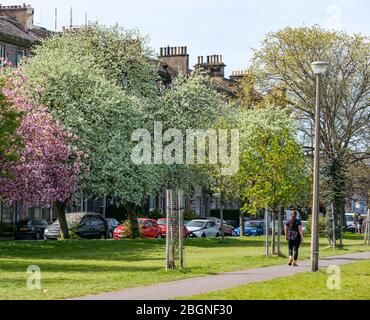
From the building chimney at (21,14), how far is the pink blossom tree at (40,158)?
1130 inches

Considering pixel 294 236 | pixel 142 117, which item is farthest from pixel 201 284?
pixel 142 117

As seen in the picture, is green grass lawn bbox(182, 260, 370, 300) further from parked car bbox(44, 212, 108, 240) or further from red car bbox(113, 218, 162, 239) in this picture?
red car bbox(113, 218, 162, 239)

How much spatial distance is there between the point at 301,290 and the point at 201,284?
2504 mm

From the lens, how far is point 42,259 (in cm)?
3034

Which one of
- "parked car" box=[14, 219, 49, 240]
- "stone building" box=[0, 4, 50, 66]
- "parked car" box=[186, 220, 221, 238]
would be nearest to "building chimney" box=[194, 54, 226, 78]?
"stone building" box=[0, 4, 50, 66]

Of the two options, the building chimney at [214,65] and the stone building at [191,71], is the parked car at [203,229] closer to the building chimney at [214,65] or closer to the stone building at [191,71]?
the stone building at [191,71]

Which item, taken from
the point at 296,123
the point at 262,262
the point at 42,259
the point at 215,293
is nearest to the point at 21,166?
the point at 42,259

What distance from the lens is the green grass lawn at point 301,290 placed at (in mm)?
Result: 16922

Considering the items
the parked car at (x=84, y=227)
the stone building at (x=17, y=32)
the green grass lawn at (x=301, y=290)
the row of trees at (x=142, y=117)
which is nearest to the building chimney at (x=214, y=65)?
the stone building at (x=17, y=32)

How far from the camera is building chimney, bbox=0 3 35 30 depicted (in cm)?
6800

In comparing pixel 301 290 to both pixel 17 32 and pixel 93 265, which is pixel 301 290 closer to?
pixel 93 265

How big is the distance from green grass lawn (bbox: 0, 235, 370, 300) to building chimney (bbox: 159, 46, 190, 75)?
40799 mm

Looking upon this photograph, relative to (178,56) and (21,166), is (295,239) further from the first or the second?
(178,56)

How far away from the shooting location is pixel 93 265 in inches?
1071
